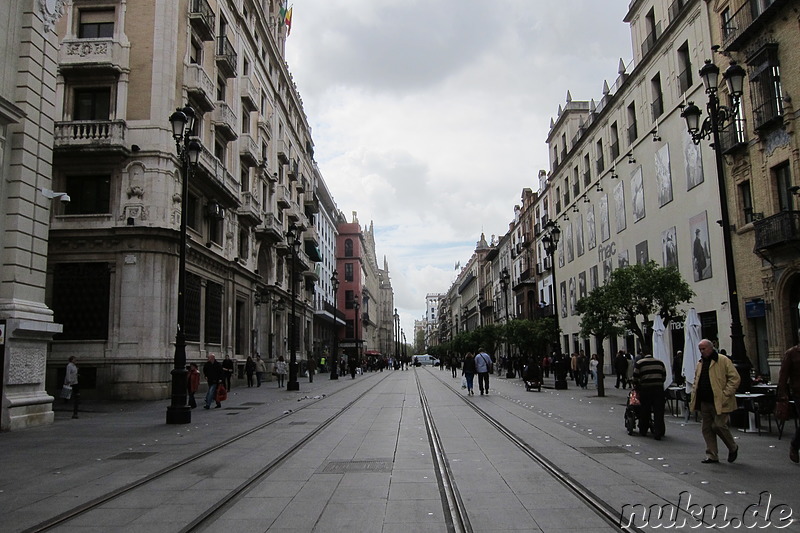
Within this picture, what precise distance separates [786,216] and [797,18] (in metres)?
6.26

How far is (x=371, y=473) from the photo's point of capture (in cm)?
867

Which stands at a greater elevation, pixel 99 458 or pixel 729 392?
pixel 729 392

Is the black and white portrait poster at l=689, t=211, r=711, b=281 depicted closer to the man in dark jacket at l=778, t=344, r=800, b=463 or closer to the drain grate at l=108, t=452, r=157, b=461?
the man in dark jacket at l=778, t=344, r=800, b=463

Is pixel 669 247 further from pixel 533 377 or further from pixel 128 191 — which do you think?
pixel 128 191

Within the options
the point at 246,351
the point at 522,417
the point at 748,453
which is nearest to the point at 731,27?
the point at 522,417

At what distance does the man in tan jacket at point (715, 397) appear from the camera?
9016 mm

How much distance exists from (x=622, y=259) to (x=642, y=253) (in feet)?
9.89

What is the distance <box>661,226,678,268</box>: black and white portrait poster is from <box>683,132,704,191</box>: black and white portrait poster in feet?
8.63

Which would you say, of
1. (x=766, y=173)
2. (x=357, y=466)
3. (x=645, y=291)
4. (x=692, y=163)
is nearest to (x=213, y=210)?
(x=645, y=291)

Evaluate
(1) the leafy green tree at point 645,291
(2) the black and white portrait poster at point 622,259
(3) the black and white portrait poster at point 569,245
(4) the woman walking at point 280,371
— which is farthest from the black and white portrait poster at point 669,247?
(4) the woman walking at point 280,371

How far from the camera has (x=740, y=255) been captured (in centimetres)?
2359

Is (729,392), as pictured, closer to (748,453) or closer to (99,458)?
(748,453)

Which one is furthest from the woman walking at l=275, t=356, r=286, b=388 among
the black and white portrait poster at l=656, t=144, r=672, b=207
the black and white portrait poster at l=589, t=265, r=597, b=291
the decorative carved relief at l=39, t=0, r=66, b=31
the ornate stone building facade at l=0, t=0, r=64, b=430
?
the black and white portrait poster at l=589, t=265, r=597, b=291

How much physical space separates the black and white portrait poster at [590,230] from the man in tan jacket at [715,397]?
33.9m
